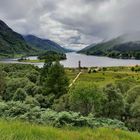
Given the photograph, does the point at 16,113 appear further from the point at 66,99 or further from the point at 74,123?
the point at 66,99

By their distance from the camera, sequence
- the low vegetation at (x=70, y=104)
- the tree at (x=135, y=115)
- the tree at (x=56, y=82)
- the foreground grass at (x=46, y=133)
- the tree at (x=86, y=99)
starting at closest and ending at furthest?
the foreground grass at (x=46, y=133)
the low vegetation at (x=70, y=104)
the tree at (x=135, y=115)
the tree at (x=86, y=99)
the tree at (x=56, y=82)

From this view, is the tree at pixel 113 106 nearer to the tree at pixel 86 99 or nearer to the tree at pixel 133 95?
the tree at pixel 86 99

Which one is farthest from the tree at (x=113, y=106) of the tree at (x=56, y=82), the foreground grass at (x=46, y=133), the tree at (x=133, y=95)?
the foreground grass at (x=46, y=133)

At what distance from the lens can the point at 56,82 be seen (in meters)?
81.1

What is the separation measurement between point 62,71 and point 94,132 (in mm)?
71353

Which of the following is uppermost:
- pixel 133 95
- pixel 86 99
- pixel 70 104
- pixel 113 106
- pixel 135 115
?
pixel 86 99

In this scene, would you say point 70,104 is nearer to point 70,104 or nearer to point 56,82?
point 70,104

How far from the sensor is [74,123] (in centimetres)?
1310

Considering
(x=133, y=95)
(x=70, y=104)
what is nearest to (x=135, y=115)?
(x=70, y=104)

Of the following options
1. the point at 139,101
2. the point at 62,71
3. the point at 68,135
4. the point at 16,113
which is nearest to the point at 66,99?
the point at 139,101

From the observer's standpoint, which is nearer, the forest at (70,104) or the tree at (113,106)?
the forest at (70,104)

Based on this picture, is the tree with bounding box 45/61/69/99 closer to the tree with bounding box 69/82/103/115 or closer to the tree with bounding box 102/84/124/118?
the tree with bounding box 69/82/103/115

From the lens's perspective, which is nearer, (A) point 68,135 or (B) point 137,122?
(A) point 68,135

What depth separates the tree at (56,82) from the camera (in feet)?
261
